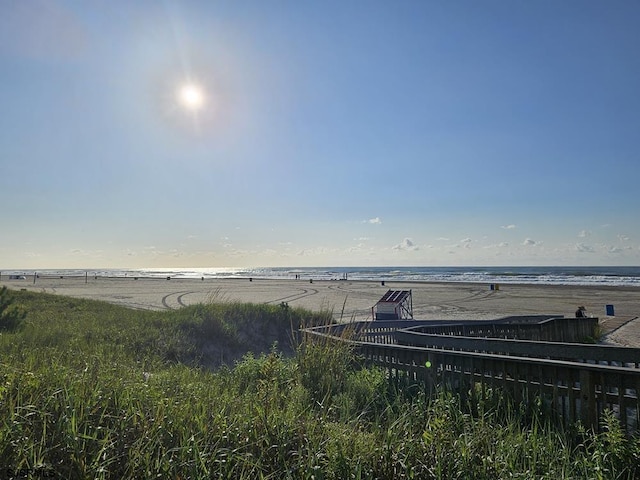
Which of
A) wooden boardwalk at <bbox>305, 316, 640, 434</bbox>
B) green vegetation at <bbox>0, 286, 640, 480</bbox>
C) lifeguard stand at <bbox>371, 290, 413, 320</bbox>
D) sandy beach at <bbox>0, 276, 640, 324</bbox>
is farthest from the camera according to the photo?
sandy beach at <bbox>0, 276, 640, 324</bbox>

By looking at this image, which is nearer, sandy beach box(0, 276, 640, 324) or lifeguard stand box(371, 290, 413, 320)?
lifeguard stand box(371, 290, 413, 320)

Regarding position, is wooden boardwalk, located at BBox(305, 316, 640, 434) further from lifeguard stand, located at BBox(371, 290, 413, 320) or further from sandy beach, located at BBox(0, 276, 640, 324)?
lifeguard stand, located at BBox(371, 290, 413, 320)

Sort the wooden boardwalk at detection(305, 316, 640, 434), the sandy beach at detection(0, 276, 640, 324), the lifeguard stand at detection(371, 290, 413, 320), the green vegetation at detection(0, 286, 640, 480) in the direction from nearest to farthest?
the green vegetation at detection(0, 286, 640, 480), the wooden boardwalk at detection(305, 316, 640, 434), the lifeguard stand at detection(371, 290, 413, 320), the sandy beach at detection(0, 276, 640, 324)

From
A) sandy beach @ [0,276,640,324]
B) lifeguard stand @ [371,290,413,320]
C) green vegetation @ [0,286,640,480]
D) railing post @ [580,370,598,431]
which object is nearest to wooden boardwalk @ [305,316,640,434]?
railing post @ [580,370,598,431]

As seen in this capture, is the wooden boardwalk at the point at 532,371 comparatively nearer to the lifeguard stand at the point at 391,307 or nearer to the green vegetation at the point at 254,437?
the green vegetation at the point at 254,437

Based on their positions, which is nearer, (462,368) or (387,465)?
(387,465)

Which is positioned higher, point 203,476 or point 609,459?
point 203,476

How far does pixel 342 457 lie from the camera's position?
2.95 m

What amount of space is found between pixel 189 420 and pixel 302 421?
35.3 inches

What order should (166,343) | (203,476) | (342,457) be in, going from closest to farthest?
(203,476) → (342,457) → (166,343)

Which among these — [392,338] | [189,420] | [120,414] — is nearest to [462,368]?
[189,420]

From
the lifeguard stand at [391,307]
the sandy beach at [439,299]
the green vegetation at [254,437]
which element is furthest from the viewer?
the sandy beach at [439,299]

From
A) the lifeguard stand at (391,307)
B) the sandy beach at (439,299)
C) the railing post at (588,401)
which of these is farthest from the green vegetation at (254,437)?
the lifeguard stand at (391,307)

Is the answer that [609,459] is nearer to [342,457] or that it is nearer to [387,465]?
[387,465]
